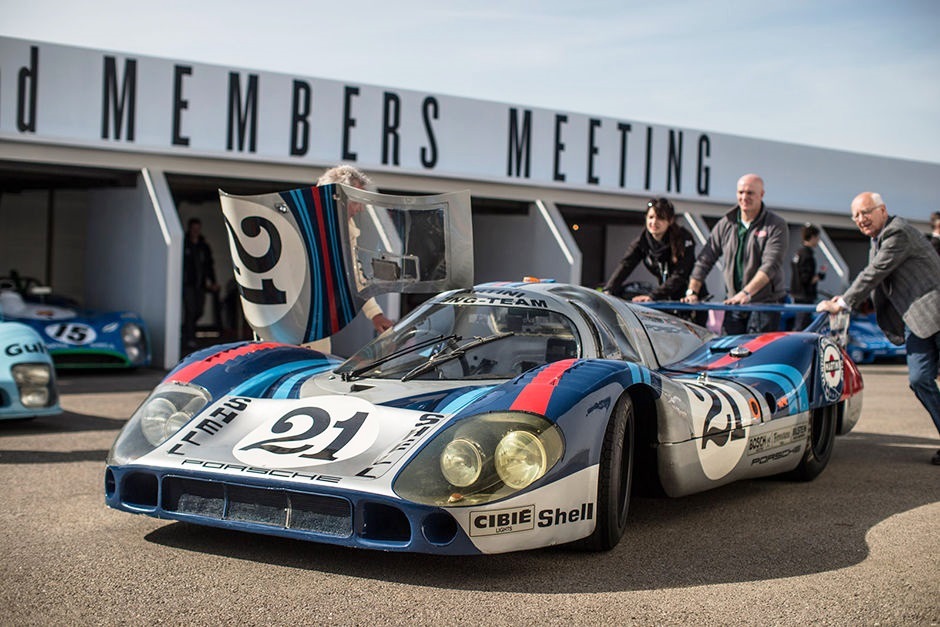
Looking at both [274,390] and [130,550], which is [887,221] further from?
[130,550]

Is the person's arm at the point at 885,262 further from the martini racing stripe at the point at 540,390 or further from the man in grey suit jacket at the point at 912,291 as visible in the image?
the martini racing stripe at the point at 540,390

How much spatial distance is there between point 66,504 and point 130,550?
1.00m

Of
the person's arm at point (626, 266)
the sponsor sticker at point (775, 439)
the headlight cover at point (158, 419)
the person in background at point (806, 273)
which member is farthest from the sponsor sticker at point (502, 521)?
the person in background at point (806, 273)

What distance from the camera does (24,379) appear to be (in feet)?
22.8

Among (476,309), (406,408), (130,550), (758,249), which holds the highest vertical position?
(758,249)

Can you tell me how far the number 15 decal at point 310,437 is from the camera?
3816 millimetres

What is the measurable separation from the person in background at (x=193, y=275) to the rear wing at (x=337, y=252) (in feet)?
29.1

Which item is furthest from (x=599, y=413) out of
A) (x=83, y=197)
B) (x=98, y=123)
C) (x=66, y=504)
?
(x=83, y=197)

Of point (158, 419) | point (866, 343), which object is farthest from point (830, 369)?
point (866, 343)

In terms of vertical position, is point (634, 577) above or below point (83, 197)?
below

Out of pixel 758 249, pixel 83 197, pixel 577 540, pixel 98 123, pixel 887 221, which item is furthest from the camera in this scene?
pixel 83 197

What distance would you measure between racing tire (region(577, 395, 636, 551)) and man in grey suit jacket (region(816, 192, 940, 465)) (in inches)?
112

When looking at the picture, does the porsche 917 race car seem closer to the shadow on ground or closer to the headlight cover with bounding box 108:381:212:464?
the headlight cover with bounding box 108:381:212:464

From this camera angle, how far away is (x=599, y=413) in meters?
3.93
